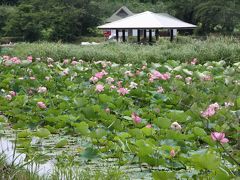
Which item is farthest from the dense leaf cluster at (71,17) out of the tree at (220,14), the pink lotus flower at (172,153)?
the pink lotus flower at (172,153)

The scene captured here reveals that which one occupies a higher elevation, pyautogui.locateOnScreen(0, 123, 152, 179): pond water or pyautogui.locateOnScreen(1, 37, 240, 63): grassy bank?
pyautogui.locateOnScreen(0, 123, 152, 179): pond water

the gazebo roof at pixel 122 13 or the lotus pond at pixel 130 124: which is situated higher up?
the lotus pond at pixel 130 124

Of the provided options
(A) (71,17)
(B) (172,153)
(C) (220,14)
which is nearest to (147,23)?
(C) (220,14)

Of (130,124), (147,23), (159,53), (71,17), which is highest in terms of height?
(130,124)

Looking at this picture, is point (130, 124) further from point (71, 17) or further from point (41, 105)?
point (71, 17)

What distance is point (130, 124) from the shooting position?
5484mm

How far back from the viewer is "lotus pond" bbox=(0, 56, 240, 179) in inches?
154

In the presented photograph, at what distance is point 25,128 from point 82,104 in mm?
707

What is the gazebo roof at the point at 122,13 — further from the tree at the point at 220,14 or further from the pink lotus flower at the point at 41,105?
the pink lotus flower at the point at 41,105

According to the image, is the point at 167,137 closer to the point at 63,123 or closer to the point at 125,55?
the point at 63,123

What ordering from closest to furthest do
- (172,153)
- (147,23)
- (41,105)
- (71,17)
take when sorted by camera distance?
(172,153)
(41,105)
(147,23)
(71,17)

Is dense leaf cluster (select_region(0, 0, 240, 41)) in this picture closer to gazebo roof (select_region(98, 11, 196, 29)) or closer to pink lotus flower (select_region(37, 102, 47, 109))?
gazebo roof (select_region(98, 11, 196, 29))

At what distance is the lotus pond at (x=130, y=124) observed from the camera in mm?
3922

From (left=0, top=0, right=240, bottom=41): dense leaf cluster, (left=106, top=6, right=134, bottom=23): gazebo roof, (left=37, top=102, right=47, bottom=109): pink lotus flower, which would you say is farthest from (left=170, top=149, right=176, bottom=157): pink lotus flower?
(left=106, top=6, right=134, bottom=23): gazebo roof
